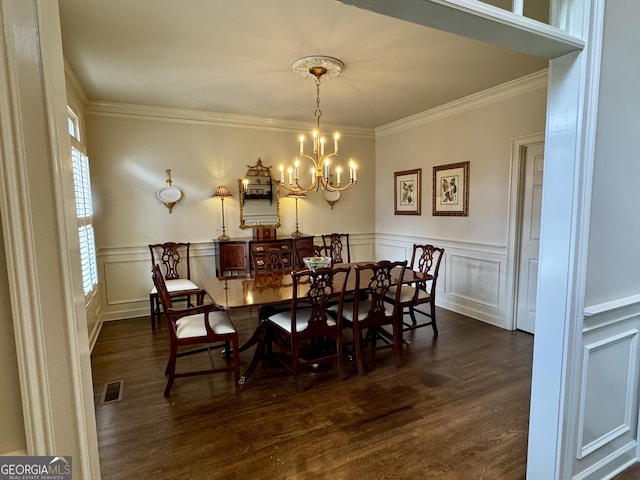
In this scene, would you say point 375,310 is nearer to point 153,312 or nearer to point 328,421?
point 328,421

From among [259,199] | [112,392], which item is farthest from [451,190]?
[112,392]

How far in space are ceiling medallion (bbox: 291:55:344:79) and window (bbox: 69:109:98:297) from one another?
2247 mm

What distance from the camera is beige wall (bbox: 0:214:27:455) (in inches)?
26.3

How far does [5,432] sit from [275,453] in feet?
5.30

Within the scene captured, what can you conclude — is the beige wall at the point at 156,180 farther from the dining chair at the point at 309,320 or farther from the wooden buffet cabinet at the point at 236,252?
the dining chair at the point at 309,320

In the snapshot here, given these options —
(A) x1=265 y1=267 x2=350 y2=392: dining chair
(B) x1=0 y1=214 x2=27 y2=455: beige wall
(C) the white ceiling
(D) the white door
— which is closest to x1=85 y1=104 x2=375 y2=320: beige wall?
(C) the white ceiling

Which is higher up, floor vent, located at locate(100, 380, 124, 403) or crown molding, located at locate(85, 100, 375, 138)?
crown molding, located at locate(85, 100, 375, 138)

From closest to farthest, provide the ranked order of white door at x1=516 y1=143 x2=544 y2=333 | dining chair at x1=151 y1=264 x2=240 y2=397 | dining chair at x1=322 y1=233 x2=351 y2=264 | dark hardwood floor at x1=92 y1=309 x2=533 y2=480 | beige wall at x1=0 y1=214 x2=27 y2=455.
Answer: beige wall at x1=0 y1=214 x2=27 y2=455
dark hardwood floor at x1=92 y1=309 x2=533 y2=480
dining chair at x1=151 y1=264 x2=240 y2=397
white door at x1=516 y1=143 x2=544 y2=333
dining chair at x1=322 y1=233 x2=351 y2=264

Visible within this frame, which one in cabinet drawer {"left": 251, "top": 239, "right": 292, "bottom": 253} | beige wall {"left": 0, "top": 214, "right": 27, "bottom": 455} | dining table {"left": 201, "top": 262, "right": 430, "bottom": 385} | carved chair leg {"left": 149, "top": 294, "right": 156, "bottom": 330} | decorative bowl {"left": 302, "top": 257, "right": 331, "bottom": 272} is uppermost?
beige wall {"left": 0, "top": 214, "right": 27, "bottom": 455}

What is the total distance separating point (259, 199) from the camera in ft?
16.5

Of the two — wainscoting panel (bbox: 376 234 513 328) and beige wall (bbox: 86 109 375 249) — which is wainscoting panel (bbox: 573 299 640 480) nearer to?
wainscoting panel (bbox: 376 234 513 328)

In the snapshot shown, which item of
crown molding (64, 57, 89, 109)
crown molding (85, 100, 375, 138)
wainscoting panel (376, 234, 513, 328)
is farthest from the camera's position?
crown molding (85, 100, 375, 138)

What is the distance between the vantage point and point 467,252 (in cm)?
434

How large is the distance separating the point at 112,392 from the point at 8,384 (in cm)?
241
